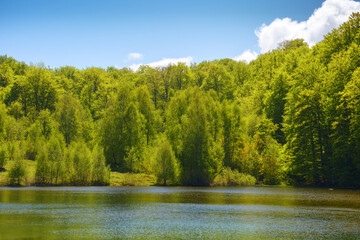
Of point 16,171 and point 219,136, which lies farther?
point 219,136

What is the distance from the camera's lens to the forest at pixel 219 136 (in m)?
68.2

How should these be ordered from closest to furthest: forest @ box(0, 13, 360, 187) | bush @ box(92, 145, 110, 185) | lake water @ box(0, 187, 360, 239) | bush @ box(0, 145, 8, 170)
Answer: lake water @ box(0, 187, 360, 239)
forest @ box(0, 13, 360, 187)
bush @ box(92, 145, 110, 185)
bush @ box(0, 145, 8, 170)

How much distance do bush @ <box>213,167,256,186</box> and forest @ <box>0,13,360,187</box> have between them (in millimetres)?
204

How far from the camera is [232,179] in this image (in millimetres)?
77062

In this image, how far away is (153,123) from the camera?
306 ft

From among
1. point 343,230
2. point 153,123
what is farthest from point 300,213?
point 153,123

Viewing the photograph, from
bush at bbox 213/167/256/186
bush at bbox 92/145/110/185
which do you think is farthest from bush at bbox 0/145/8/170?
bush at bbox 213/167/256/186

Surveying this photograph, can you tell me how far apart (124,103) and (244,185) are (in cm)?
3310

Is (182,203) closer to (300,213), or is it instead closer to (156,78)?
(300,213)

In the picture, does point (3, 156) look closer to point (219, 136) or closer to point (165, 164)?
point (165, 164)

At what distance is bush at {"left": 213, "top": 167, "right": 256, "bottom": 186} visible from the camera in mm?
76556

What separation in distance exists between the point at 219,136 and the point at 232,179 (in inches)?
434

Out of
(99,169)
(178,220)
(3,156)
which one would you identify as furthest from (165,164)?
(178,220)

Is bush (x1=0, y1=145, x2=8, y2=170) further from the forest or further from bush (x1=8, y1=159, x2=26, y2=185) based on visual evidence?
bush (x1=8, y1=159, x2=26, y2=185)
